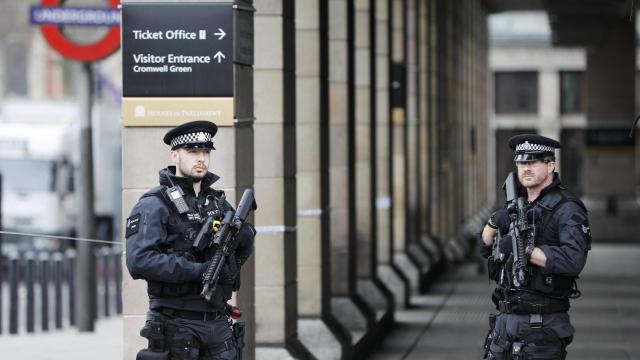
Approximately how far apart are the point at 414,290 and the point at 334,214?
7287mm

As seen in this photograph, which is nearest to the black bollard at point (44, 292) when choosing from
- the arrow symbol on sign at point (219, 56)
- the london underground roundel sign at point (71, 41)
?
the london underground roundel sign at point (71, 41)

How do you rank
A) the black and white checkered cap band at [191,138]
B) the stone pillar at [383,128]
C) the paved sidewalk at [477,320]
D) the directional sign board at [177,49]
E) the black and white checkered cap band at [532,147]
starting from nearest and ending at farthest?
the black and white checkered cap band at [191,138]
the black and white checkered cap band at [532,147]
the directional sign board at [177,49]
the paved sidewalk at [477,320]
the stone pillar at [383,128]

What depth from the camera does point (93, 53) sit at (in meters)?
17.8

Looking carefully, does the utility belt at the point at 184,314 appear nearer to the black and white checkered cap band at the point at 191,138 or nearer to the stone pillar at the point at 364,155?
the black and white checkered cap band at the point at 191,138

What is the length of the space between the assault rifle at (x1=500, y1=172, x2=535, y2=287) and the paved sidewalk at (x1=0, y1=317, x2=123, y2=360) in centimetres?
293

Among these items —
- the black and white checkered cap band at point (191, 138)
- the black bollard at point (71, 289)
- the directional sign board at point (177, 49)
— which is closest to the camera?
the black and white checkered cap band at point (191, 138)

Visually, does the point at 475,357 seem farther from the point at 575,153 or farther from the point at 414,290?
the point at 575,153

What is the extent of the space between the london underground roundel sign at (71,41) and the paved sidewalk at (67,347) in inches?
160

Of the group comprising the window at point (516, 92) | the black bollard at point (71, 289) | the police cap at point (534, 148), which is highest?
the window at point (516, 92)

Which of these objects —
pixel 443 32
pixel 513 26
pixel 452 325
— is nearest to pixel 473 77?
pixel 443 32

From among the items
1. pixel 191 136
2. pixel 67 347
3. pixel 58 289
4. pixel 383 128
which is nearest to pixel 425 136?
pixel 383 128

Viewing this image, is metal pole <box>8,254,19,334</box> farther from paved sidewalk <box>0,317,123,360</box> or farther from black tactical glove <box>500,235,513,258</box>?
black tactical glove <box>500,235,513,258</box>

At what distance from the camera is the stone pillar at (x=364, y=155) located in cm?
1820

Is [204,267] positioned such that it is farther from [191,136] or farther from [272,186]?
[272,186]
